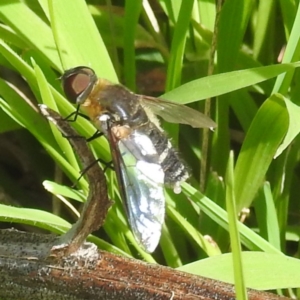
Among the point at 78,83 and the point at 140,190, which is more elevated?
the point at 78,83

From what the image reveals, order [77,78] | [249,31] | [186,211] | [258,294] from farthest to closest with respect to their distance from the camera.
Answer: [249,31] < [186,211] < [77,78] < [258,294]

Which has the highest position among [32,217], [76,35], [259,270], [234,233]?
[76,35]

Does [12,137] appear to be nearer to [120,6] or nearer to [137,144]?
[120,6]

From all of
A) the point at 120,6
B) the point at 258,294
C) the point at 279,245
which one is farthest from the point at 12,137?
the point at 258,294

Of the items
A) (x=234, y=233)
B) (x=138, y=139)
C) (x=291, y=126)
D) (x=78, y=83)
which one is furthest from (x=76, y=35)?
(x=234, y=233)

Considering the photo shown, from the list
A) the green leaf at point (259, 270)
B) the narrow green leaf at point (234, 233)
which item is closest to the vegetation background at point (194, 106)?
the green leaf at point (259, 270)

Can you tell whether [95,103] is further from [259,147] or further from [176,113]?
[259,147]

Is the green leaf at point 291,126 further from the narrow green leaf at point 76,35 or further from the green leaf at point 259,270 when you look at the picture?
the narrow green leaf at point 76,35

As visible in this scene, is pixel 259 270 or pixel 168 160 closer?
pixel 259 270
